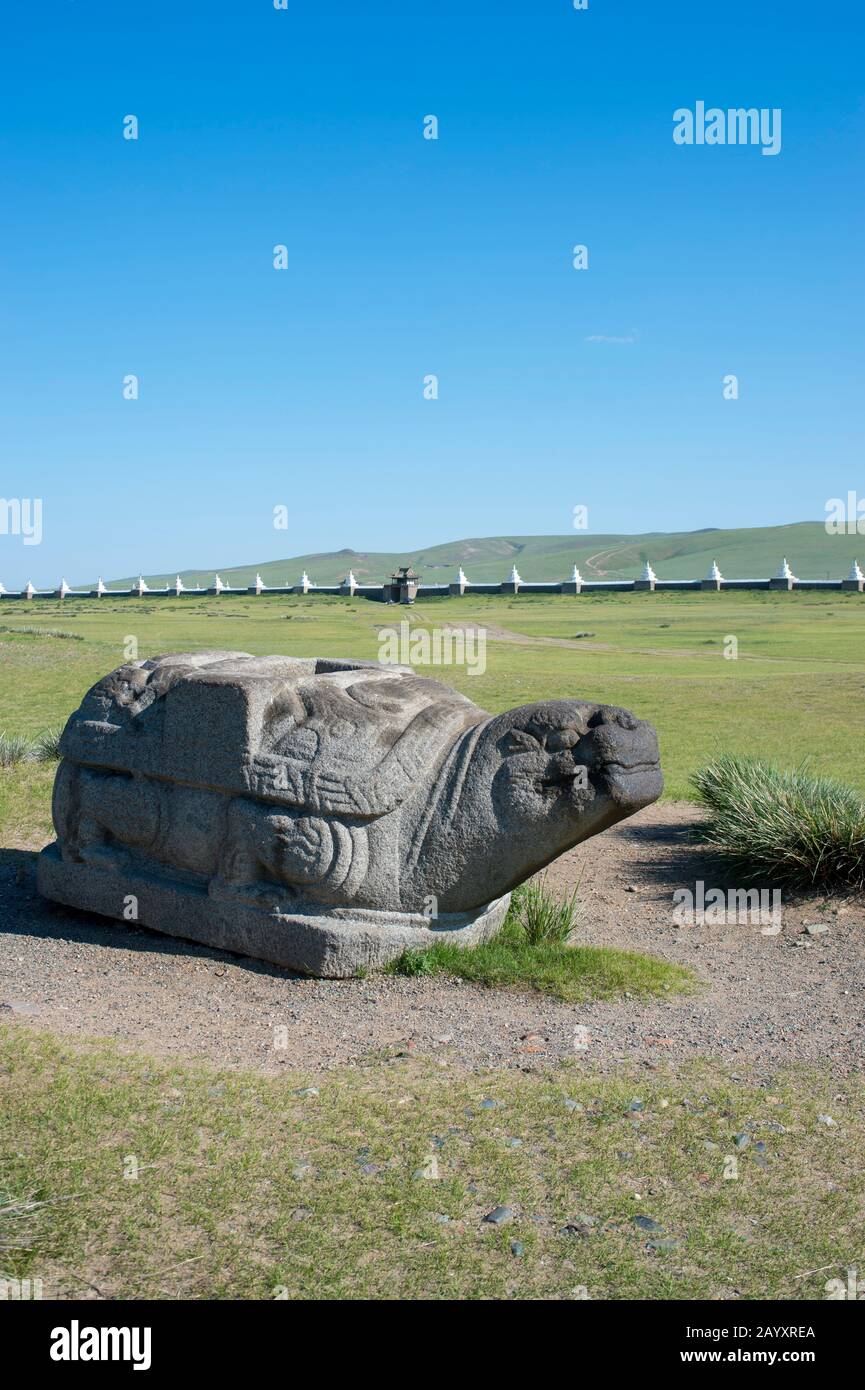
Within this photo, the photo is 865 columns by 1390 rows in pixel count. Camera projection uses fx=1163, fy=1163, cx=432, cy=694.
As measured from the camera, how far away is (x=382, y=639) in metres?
30.2

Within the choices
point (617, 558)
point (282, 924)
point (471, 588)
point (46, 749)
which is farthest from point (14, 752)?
point (617, 558)

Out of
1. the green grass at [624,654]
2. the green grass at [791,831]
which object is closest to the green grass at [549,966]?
the green grass at [791,831]

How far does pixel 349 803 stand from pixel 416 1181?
8.84 ft

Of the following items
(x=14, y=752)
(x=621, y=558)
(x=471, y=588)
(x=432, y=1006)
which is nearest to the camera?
(x=432, y=1006)

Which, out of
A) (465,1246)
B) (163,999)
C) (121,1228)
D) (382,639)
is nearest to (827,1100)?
(465,1246)

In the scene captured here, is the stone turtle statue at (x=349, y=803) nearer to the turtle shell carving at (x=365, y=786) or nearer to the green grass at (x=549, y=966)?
the turtle shell carving at (x=365, y=786)

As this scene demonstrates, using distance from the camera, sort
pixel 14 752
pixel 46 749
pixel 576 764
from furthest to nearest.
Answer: pixel 46 749 → pixel 14 752 → pixel 576 764

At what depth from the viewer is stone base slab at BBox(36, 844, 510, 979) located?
714 centimetres

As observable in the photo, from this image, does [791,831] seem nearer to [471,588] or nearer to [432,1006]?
[432,1006]

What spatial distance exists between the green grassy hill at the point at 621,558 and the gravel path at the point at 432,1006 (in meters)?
74.8

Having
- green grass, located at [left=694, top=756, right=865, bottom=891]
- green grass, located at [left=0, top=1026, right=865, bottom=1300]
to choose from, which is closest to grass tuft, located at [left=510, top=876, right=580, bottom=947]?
green grass, located at [left=0, top=1026, right=865, bottom=1300]

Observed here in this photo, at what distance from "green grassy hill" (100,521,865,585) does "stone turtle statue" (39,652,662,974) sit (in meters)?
76.0

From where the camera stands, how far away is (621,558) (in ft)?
446

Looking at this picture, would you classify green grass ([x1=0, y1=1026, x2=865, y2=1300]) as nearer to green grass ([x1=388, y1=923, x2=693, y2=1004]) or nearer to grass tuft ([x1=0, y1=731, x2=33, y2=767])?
green grass ([x1=388, y1=923, x2=693, y2=1004])
